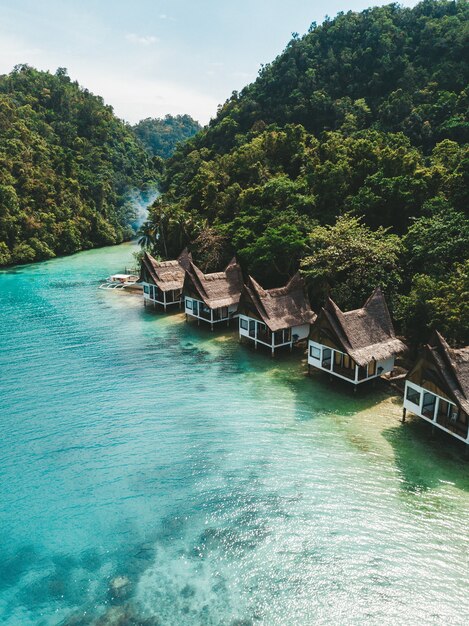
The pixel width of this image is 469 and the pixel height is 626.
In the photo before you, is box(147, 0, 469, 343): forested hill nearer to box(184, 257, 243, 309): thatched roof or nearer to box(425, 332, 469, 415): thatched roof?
box(184, 257, 243, 309): thatched roof

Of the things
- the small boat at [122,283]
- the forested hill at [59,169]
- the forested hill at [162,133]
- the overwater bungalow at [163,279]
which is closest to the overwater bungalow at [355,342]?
the overwater bungalow at [163,279]

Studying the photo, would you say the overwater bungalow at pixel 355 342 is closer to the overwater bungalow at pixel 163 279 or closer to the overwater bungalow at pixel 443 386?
the overwater bungalow at pixel 443 386

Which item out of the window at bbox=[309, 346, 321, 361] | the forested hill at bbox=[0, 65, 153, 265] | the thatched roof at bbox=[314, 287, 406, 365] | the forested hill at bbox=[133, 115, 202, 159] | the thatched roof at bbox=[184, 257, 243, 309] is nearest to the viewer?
the thatched roof at bbox=[314, 287, 406, 365]

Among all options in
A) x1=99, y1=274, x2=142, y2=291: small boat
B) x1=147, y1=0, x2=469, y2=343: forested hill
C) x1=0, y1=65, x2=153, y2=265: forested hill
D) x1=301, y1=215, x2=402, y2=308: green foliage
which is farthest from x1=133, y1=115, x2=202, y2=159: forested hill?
x1=301, y1=215, x2=402, y2=308: green foliage

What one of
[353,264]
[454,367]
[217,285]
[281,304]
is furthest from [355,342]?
[217,285]

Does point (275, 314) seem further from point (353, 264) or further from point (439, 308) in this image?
point (439, 308)

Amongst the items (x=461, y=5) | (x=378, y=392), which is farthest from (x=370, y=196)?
(x=461, y=5)

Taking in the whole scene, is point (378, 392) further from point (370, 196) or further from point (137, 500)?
point (370, 196)
